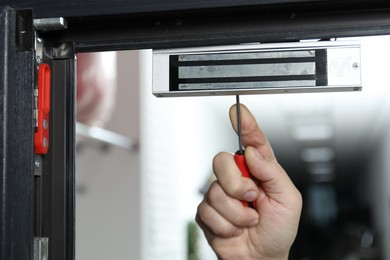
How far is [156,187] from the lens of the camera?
10.3 ft

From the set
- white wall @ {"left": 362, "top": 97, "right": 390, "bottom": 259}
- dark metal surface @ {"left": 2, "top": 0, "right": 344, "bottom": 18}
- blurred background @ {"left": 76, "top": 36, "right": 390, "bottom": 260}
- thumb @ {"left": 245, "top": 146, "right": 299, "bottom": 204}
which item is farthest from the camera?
white wall @ {"left": 362, "top": 97, "right": 390, "bottom": 259}

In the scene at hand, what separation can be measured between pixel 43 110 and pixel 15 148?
0.17ft

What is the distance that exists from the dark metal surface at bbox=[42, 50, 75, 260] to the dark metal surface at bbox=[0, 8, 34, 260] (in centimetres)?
4

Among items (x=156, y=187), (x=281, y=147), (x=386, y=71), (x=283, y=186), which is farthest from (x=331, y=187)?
(x=283, y=186)

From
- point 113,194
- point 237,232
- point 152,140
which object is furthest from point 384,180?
point 237,232

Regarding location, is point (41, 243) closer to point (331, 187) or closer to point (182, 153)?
point (182, 153)

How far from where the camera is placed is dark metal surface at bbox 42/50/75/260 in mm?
652

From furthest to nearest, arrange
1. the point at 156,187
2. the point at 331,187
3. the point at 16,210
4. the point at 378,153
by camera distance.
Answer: the point at 331,187
the point at 378,153
the point at 156,187
the point at 16,210

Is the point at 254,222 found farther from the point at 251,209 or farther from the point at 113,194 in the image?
the point at 113,194

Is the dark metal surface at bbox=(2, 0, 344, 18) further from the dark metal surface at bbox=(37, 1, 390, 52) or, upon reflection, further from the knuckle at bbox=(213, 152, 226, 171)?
the knuckle at bbox=(213, 152, 226, 171)

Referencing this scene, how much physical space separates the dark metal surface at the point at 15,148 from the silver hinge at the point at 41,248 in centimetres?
2

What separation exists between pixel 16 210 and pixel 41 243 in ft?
0.17

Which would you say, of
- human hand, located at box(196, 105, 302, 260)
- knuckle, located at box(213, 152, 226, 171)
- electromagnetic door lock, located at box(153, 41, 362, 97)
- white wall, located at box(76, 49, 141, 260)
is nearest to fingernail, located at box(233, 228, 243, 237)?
human hand, located at box(196, 105, 302, 260)

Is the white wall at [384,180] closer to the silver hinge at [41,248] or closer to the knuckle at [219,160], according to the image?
the knuckle at [219,160]
